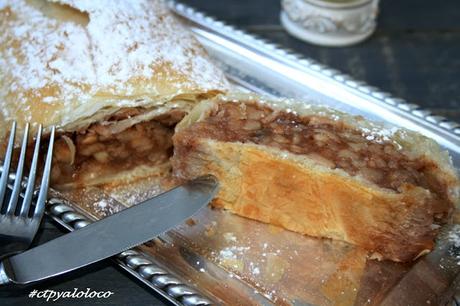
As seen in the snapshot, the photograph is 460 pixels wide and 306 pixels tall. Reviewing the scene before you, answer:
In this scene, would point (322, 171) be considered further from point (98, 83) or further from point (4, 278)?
point (4, 278)

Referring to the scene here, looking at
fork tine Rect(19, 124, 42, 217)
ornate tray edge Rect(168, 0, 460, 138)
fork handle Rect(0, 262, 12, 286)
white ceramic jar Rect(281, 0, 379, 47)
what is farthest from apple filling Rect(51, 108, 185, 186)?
white ceramic jar Rect(281, 0, 379, 47)

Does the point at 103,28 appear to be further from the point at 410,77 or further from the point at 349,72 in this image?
the point at 410,77

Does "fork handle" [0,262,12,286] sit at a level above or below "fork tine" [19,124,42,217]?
below

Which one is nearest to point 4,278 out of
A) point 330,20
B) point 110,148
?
point 110,148

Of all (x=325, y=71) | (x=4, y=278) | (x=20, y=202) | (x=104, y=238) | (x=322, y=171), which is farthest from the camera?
(x=325, y=71)

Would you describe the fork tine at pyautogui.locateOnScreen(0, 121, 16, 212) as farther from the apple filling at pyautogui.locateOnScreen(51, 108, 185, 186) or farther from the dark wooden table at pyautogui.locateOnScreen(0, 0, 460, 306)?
the dark wooden table at pyautogui.locateOnScreen(0, 0, 460, 306)

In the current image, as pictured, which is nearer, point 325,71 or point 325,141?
point 325,141
